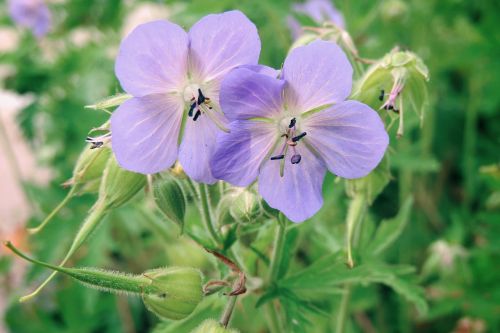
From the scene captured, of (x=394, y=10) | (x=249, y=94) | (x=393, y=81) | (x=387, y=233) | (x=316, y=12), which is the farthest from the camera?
(x=316, y=12)

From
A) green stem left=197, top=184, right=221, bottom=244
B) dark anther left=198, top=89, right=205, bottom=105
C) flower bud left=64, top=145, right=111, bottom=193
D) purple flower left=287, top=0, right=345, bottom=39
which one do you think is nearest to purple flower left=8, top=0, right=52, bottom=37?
purple flower left=287, top=0, right=345, bottom=39

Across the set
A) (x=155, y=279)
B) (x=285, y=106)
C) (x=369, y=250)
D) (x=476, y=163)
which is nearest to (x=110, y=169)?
(x=155, y=279)

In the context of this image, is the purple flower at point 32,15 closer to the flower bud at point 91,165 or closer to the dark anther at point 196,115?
the flower bud at point 91,165

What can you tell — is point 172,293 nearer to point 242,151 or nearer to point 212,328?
point 212,328

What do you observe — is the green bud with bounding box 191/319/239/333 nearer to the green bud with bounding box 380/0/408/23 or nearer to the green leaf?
the green leaf

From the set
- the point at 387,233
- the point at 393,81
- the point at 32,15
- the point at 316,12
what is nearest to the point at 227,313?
the point at 393,81

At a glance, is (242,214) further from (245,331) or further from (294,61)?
(245,331)
